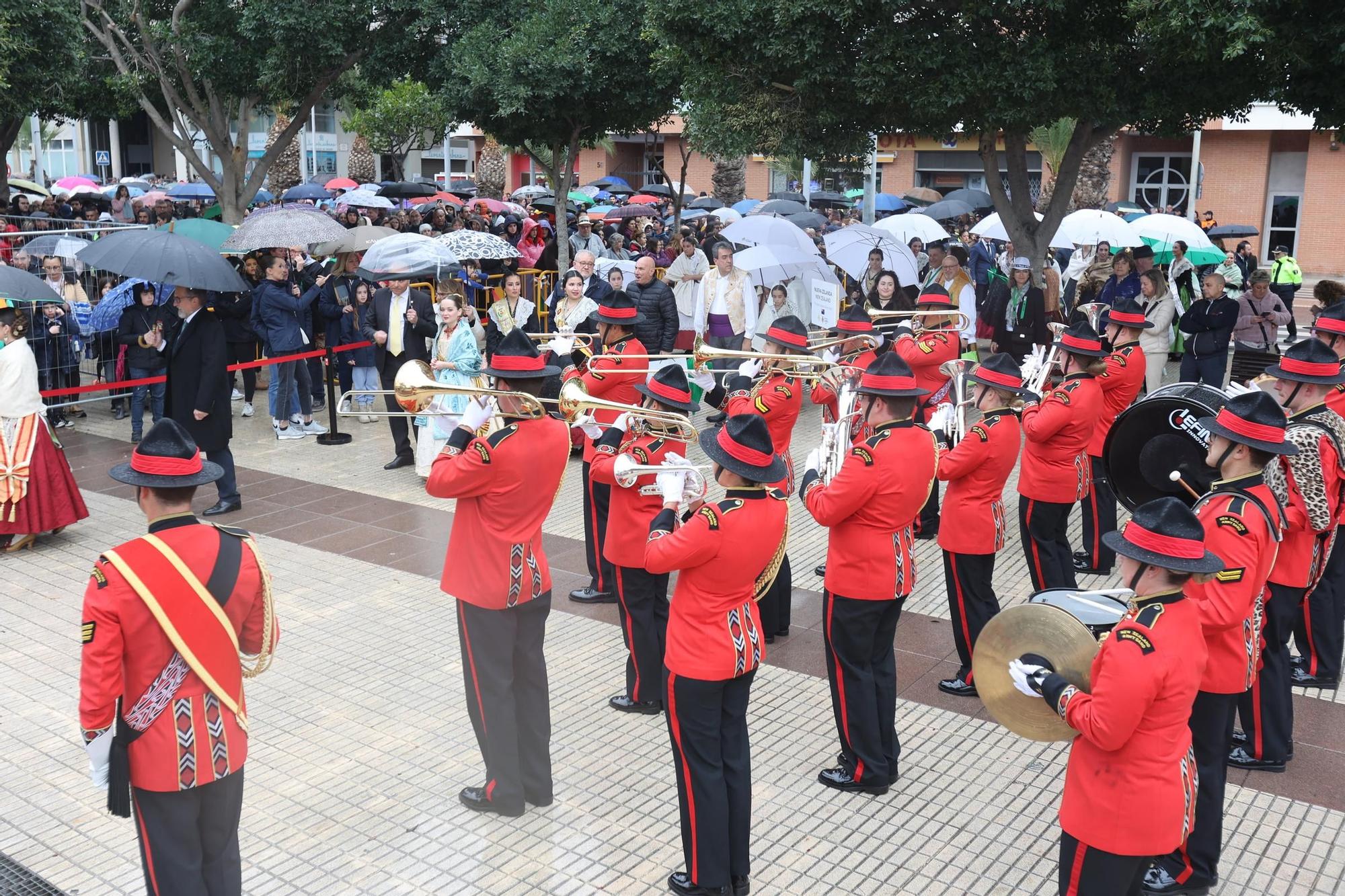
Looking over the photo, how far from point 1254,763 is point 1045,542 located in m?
2.06

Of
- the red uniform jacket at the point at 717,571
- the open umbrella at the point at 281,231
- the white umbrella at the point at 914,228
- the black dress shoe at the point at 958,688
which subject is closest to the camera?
the red uniform jacket at the point at 717,571

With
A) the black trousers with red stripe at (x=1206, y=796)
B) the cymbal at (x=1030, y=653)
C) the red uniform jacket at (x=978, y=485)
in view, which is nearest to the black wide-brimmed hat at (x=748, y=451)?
the cymbal at (x=1030, y=653)

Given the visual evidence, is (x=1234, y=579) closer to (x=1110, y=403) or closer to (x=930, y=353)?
(x=1110, y=403)

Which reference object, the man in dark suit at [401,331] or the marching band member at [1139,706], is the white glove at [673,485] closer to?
the marching band member at [1139,706]

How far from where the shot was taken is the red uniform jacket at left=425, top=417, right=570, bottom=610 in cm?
534

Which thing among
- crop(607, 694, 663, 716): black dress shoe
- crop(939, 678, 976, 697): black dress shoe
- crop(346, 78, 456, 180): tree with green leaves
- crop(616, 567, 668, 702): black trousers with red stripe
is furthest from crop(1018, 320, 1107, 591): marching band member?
crop(346, 78, 456, 180): tree with green leaves

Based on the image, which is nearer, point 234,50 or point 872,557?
point 872,557

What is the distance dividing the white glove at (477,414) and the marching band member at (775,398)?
2095mm

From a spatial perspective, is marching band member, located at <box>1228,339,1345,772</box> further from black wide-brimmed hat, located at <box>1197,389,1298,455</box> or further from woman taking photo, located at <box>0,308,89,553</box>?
woman taking photo, located at <box>0,308,89,553</box>

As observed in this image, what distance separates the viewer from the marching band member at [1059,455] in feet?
24.8

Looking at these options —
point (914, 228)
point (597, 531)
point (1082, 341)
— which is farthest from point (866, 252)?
point (597, 531)

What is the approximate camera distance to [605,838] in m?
5.41

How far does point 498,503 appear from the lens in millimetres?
5453

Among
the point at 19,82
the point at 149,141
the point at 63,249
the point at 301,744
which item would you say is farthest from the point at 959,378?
the point at 149,141
